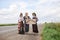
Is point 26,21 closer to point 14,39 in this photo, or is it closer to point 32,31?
point 32,31

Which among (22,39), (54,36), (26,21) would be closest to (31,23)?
(26,21)

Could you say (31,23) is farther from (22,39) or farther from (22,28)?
(22,39)

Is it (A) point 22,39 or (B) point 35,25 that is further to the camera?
(B) point 35,25

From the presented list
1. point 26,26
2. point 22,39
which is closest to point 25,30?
point 26,26

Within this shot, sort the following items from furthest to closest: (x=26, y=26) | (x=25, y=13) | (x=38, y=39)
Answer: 1. (x=26, y=26)
2. (x=25, y=13)
3. (x=38, y=39)

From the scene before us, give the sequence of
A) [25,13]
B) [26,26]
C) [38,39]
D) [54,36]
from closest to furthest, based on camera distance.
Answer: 1. [54,36]
2. [38,39]
3. [25,13]
4. [26,26]

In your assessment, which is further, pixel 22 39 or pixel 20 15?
pixel 20 15

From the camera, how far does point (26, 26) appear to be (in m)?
8.39

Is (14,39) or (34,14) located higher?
(34,14)

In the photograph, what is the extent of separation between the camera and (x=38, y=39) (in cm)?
643

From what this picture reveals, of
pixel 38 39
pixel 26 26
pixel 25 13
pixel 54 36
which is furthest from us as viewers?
pixel 26 26

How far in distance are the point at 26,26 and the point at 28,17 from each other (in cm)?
50

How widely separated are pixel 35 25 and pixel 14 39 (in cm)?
192

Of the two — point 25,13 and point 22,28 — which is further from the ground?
point 25,13
